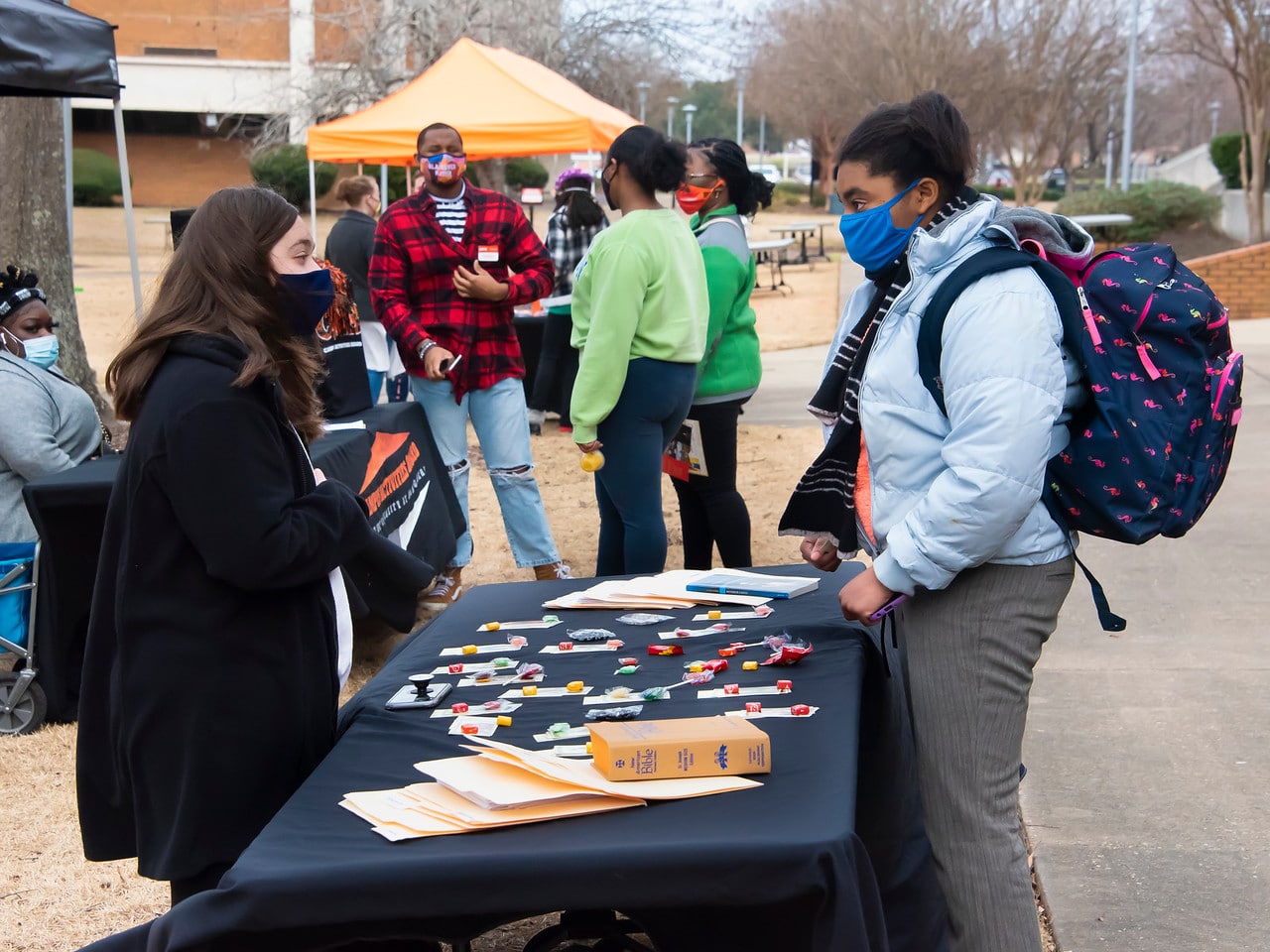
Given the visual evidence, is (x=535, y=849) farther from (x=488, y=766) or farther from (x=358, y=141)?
(x=358, y=141)

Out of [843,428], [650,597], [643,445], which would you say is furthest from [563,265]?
[843,428]

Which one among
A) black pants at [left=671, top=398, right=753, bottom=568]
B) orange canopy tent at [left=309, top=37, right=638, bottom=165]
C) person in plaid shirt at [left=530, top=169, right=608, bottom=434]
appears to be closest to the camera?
black pants at [left=671, top=398, right=753, bottom=568]

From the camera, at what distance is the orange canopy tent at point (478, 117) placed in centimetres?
1086

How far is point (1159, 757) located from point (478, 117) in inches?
326

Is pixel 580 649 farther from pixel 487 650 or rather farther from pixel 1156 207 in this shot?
pixel 1156 207

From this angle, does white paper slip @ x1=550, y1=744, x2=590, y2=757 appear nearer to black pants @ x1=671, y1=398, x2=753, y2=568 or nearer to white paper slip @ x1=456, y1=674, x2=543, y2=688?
white paper slip @ x1=456, y1=674, x2=543, y2=688

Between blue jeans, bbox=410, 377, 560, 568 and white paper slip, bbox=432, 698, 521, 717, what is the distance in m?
3.13

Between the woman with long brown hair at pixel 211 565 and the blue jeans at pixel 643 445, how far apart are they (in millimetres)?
2263

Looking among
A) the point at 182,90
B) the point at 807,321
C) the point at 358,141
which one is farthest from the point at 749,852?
the point at 182,90

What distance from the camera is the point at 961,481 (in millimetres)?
2404

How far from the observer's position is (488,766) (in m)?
2.24

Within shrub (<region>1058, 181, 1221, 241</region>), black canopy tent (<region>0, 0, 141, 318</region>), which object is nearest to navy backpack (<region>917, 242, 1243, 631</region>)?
black canopy tent (<region>0, 0, 141, 318</region>)

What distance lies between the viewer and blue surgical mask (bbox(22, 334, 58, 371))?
16.8 feet

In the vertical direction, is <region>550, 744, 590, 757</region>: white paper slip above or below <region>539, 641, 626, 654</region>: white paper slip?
above
